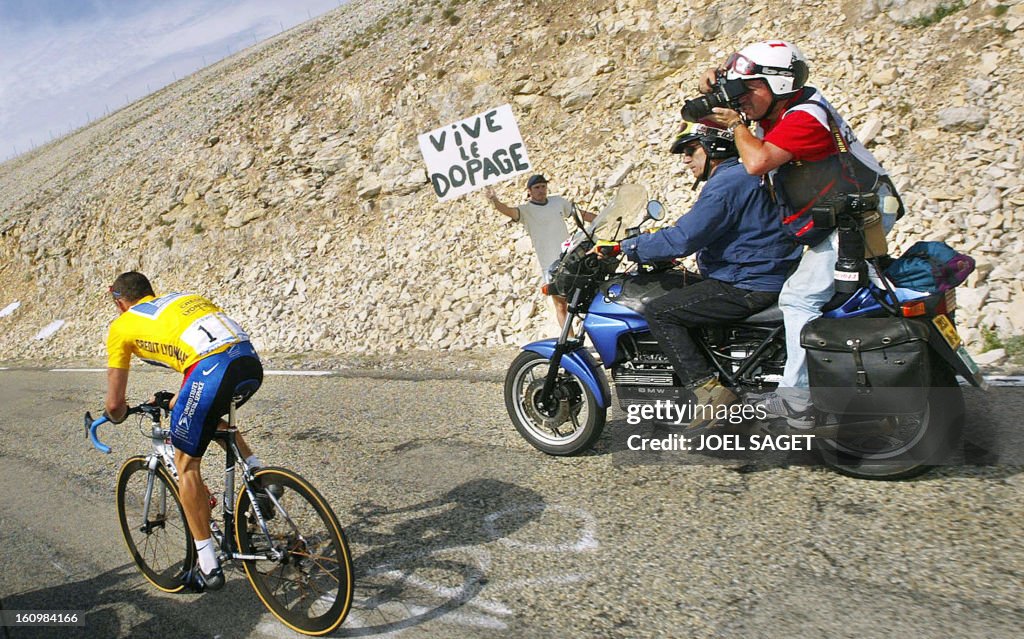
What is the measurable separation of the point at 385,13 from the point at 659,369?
1831cm

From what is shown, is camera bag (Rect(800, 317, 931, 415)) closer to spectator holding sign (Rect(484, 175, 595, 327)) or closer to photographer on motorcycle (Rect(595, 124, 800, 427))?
photographer on motorcycle (Rect(595, 124, 800, 427))

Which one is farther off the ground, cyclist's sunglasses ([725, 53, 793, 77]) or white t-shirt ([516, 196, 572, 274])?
cyclist's sunglasses ([725, 53, 793, 77])

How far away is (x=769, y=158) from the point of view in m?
3.99

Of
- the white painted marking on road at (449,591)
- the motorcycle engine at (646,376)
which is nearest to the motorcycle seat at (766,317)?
Answer: the motorcycle engine at (646,376)

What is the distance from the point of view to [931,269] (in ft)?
13.2

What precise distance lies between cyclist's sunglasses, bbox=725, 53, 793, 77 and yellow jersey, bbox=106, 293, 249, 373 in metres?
3.11

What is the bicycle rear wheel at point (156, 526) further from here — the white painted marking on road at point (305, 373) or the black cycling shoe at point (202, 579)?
the white painted marking on road at point (305, 373)

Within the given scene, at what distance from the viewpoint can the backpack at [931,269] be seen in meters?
3.98

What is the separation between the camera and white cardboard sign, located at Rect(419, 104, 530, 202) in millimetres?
8984

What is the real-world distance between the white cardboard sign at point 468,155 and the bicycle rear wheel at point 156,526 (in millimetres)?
5527

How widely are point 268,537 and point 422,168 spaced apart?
39.5ft

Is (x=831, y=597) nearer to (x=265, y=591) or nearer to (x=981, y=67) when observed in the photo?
(x=265, y=591)

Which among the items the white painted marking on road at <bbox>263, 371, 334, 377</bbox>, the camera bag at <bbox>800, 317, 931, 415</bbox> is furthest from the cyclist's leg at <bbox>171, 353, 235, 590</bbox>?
the white painted marking on road at <bbox>263, 371, 334, 377</bbox>

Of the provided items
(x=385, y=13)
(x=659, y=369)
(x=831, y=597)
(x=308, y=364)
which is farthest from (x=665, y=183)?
(x=385, y=13)
